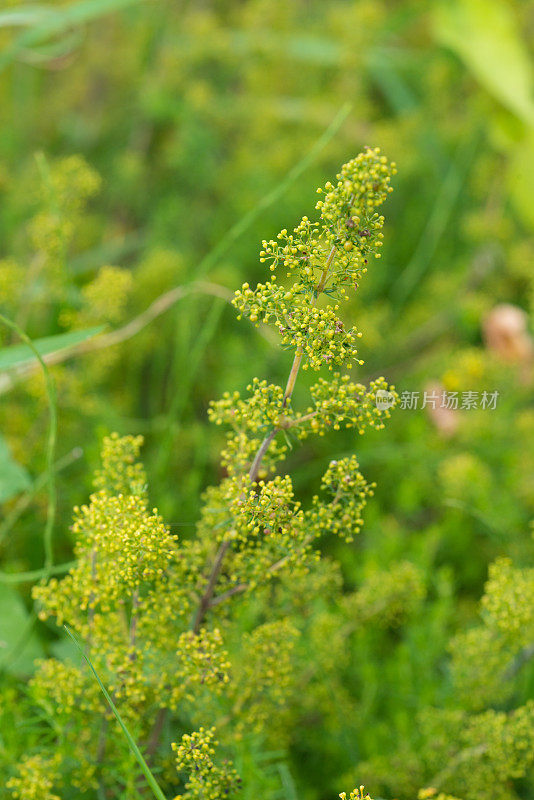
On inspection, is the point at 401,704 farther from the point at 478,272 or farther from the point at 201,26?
the point at 201,26

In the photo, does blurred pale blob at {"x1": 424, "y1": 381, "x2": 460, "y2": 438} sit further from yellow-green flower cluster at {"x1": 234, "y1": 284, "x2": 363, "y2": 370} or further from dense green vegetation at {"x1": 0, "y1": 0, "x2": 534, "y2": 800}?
yellow-green flower cluster at {"x1": 234, "y1": 284, "x2": 363, "y2": 370}

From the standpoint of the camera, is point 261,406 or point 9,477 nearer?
point 261,406

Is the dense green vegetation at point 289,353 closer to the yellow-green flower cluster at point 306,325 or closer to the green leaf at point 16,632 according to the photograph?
the green leaf at point 16,632

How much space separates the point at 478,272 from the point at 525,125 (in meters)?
0.45

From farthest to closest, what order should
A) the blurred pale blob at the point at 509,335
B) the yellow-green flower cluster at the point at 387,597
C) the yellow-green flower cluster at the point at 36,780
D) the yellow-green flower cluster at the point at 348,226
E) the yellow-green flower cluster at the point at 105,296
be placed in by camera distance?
1. the blurred pale blob at the point at 509,335
2. the yellow-green flower cluster at the point at 105,296
3. the yellow-green flower cluster at the point at 387,597
4. the yellow-green flower cluster at the point at 36,780
5. the yellow-green flower cluster at the point at 348,226

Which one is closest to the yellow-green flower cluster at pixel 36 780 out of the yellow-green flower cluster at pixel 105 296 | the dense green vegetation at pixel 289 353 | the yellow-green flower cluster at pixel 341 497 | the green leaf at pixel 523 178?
the dense green vegetation at pixel 289 353

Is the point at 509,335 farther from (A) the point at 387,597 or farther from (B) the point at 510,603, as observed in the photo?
(B) the point at 510,603

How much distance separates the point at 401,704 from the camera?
1243 mm

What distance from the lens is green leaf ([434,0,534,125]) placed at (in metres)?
2.18

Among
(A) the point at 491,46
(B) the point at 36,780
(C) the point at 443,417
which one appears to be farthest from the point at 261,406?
(A) the point at 491,46

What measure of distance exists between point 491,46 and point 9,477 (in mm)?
1824

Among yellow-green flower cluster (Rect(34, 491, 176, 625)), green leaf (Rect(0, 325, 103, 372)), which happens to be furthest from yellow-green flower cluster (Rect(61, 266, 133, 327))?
yellow-green flower cluster (Rect(34, 491, 176, 625))

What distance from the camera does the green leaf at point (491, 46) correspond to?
218 cm

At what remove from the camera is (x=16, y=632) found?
1.14 m
